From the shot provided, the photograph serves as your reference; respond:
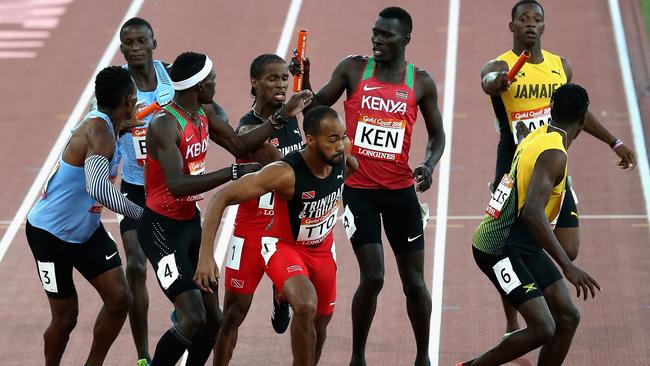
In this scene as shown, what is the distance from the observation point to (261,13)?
16.6m

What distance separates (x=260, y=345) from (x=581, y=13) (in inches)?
348

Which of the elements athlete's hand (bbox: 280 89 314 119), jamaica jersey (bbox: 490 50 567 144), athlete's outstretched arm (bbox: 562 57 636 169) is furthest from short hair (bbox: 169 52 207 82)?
athlete's outstretched arm (bbox: 562 57 636 169)

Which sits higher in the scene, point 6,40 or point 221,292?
point 6,40

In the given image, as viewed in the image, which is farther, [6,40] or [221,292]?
[6,40]

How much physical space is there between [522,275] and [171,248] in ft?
7.16

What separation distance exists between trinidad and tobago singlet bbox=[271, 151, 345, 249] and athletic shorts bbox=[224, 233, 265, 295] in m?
0.30

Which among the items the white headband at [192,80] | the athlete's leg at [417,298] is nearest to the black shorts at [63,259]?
the white headband at [192,80]

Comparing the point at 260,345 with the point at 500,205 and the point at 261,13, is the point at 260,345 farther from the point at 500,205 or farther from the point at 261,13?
Result: the point at 261,13

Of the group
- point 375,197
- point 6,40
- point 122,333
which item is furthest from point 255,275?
point 6,40

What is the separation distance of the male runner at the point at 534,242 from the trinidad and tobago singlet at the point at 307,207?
104 centimetres

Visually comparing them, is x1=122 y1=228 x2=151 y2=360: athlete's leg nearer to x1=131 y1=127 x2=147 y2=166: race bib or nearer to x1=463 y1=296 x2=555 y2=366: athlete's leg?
x1=131 y1=127 x2=147 y2=166: race bib

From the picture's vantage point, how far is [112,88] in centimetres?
747

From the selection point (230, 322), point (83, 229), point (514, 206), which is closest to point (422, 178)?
point (514, 206)

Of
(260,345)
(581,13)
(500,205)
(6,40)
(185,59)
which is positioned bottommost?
(260,345)
